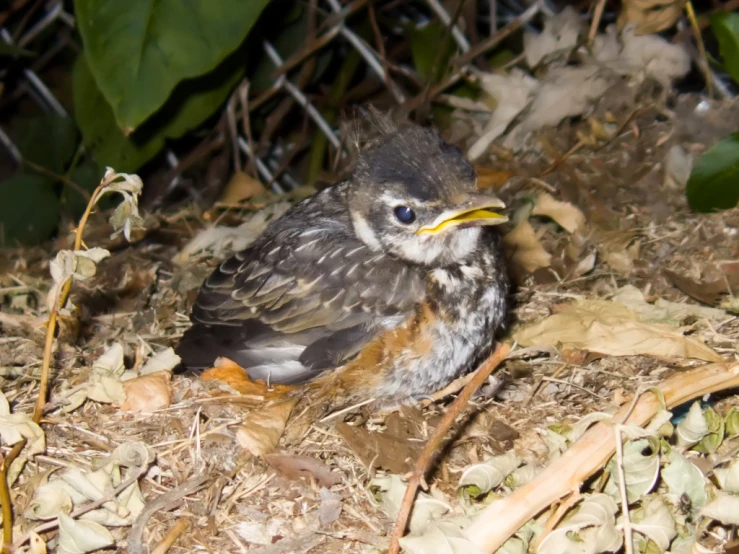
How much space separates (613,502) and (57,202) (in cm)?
289

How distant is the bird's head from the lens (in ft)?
7.32

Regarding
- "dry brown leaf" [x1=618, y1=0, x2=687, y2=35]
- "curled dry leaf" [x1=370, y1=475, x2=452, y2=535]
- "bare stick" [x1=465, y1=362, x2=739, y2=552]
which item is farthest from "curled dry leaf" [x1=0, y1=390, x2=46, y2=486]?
"dry brown leaf" [x1=618, y1=0, x2=687, y2=35]

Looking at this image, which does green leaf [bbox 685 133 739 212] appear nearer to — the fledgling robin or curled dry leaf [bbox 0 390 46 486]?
the fledgling robin

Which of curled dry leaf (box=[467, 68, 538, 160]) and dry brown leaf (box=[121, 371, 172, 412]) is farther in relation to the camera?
curled dry leaf (box=[467, 68, 538, 160])

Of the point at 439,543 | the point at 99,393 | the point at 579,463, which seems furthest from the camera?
the point at 99,393

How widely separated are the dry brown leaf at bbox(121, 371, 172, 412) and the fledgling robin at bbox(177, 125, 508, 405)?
0.52 ft

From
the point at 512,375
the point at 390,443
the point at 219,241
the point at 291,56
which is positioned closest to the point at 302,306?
the point at 390,443

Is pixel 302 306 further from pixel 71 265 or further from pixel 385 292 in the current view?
pixel 71 265

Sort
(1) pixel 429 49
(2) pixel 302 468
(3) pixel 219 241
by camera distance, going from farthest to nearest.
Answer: (1) pixel 429 49 → (3) pixel 219 241 → (2) pixel 302 468

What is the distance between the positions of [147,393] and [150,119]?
5.25 feet

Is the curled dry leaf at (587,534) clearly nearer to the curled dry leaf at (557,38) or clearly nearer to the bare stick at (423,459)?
the bare stick at (423,459)

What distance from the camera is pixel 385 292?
2281 mm

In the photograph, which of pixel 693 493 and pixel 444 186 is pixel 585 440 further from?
pixel 444 186

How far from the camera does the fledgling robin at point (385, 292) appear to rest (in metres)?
2.26
